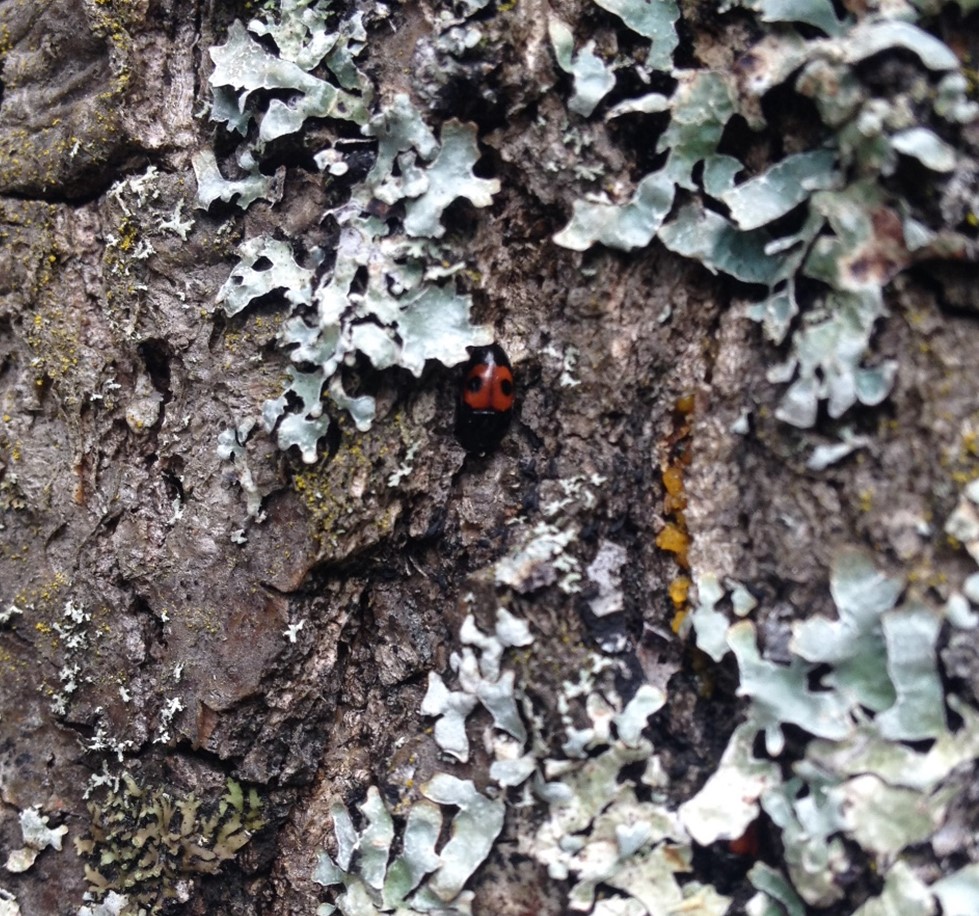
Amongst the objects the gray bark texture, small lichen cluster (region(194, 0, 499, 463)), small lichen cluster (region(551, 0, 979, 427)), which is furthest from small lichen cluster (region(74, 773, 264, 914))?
small lichen cluster (region(551, 0, 979, 427))

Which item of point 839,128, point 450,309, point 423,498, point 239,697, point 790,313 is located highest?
point 839,128

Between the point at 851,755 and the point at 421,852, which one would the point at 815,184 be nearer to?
the point at 851,755

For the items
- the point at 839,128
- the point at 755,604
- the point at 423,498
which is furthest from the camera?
the point at 423,498

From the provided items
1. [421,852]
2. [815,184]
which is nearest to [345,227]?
[815,184]

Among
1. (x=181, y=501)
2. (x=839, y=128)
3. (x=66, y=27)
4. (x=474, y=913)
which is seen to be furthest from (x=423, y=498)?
(x=66, y=27)

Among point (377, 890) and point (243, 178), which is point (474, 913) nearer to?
point (377, 890)

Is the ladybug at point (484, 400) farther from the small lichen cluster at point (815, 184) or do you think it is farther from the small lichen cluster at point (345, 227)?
the small lichen cluster at point (815, 184)

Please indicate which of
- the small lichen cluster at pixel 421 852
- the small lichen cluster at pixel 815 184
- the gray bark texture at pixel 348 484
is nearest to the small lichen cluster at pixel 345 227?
the gray bark texture at pixel 348 484

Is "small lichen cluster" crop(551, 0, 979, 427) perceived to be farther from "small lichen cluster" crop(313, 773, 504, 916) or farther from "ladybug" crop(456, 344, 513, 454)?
"small lichen cluster" crop(313, 773, 504, 916)
